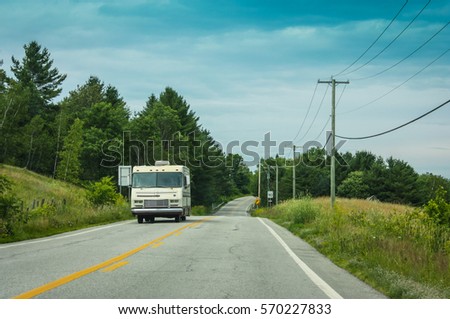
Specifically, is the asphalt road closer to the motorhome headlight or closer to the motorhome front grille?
the motorhome front grille

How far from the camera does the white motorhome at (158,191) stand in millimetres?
28656

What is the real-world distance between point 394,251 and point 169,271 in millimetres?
5099

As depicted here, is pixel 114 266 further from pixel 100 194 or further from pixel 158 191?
pixel 100 194

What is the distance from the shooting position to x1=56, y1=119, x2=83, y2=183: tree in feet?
281

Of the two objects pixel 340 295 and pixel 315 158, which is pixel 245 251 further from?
pixel 315 158

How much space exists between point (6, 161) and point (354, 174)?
6073cm

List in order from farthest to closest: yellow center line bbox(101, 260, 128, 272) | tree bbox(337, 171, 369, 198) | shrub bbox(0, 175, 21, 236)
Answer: tree bbox(337, 171, 369, 198) → shrub bbox(0, 175, 21, 236) → yellow center line bbox(101, 260, 128, 272)

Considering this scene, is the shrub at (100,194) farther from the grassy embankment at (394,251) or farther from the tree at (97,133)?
the tree at (97,133)

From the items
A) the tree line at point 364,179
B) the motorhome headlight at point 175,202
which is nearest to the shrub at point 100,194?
the motorhome headlight at point 175,202

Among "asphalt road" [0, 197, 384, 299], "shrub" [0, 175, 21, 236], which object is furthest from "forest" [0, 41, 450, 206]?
"asphalt road" [0, 197, 384, 299]

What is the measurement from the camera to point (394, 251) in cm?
1245

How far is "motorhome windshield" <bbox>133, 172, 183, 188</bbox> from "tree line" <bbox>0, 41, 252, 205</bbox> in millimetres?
54971

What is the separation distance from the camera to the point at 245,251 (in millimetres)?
14781

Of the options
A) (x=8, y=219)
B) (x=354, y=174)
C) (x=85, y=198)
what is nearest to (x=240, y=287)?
(x=8, y=219)
